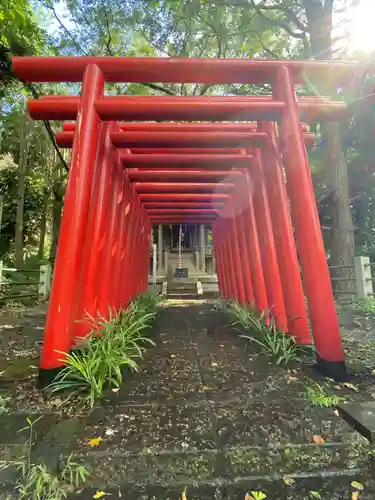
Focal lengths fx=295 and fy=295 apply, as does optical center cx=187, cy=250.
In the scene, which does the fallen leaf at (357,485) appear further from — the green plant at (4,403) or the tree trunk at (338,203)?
the tree trunk at (338,203)

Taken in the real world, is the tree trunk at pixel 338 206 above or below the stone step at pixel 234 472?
above

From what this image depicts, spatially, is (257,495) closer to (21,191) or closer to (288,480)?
(288,480)

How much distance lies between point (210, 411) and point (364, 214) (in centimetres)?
1334

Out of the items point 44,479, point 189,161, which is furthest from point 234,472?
point 189,161

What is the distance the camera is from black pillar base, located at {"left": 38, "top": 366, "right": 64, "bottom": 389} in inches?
108

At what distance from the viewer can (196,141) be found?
4125mm

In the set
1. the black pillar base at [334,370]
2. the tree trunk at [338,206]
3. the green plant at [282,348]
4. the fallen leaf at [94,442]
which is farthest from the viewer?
the tree trunk at [338,206]

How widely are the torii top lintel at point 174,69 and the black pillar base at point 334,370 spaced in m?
3.46

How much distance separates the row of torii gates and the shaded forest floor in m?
0.56

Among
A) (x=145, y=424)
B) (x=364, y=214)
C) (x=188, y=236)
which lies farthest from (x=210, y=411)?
(x=188, y=236)

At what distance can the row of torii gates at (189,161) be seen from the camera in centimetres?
310

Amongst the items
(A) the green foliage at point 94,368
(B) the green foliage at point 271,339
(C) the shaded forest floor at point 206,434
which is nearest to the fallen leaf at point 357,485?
(C) the shaded forest floor at point 206,434

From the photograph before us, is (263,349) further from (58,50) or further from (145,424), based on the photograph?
(58,50)

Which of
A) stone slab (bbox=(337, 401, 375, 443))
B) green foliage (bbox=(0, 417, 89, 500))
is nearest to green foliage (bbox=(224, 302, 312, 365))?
stone slab (bbox=(337, 401, 375, 443))
